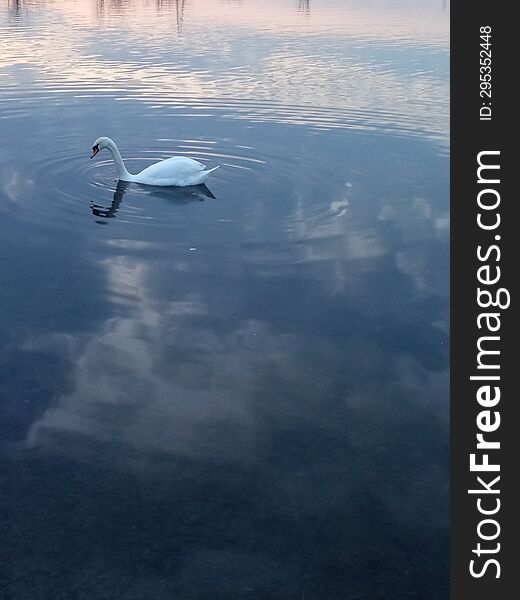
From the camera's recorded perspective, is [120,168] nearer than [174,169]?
No

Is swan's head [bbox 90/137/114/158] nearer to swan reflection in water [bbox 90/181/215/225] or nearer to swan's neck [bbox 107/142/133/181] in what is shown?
swan's neck [bbox 107/142/133/181]

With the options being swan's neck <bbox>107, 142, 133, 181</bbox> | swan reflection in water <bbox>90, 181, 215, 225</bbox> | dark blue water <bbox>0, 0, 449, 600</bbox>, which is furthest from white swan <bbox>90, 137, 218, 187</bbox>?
dark blue water <bbox>0, 0, 449, 600</bbox>

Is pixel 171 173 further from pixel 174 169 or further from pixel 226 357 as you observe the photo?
pixel 226 357

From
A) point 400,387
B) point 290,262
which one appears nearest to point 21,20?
point 290,262

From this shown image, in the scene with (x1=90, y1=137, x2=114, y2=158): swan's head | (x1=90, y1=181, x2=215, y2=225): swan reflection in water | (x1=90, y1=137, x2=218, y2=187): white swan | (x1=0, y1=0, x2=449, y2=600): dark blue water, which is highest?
(x1=90, y1=137, x2=114, y2=158): swan's head

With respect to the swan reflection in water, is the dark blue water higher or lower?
lower

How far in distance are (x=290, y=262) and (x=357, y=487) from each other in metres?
7.03

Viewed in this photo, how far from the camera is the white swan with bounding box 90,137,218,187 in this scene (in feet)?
64.8

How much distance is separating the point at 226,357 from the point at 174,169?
8690 millimetres

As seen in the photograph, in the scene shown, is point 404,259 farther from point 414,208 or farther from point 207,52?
point 207,52

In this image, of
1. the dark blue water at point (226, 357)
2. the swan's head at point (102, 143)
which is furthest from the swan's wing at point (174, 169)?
the swan's head at point (102, 143)

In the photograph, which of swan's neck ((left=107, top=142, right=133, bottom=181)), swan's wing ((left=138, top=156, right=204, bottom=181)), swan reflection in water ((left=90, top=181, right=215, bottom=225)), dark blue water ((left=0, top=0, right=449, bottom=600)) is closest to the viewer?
dark blue water ((left=0, top=0, right=449, bottom=600))

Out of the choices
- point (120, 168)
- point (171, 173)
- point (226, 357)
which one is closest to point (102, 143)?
point (120, 168)

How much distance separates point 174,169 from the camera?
1970 centimetres
